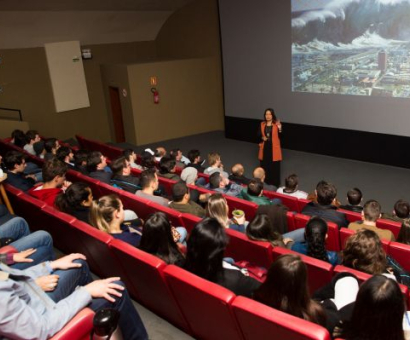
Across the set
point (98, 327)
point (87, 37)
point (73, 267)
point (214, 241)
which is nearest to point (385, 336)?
point (214, 241)

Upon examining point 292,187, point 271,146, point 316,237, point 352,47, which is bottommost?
point 292,187

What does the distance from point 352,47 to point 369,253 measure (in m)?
5.22

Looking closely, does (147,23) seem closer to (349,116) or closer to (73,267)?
(349,116)

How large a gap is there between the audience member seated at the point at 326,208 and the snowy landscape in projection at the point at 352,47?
11.8ft

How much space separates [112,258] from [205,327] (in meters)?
0.78

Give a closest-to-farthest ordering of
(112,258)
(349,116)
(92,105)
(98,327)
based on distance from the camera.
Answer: (98,327), (112,258), (349,116), (92,105)

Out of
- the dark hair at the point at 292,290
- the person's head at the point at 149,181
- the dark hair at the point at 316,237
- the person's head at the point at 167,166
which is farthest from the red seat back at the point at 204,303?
the person's head at the point at 167,166

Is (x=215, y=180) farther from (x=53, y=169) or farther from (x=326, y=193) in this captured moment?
(x=53, y=169)

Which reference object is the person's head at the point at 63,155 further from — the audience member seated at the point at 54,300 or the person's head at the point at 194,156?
the audience member seated at the point at 54,300

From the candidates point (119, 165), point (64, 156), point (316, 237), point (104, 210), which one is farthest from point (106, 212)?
point (64, 156)

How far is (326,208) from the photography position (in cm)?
350

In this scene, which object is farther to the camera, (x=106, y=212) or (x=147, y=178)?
(x=147, y=178)

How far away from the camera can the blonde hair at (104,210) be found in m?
2.61

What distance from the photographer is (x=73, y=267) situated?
2209mm
